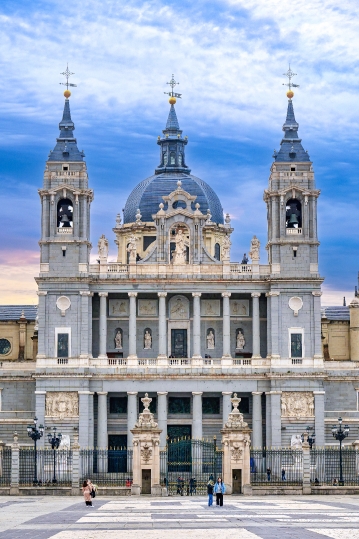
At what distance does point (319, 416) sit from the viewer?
276ft

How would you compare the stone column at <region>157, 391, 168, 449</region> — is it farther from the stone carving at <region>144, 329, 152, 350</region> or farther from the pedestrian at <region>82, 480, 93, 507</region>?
the pedestrian at <region>82, 480, 93, 507</region>

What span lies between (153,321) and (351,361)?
48.6ft

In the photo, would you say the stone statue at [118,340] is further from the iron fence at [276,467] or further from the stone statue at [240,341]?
the iron fence at [276,467]

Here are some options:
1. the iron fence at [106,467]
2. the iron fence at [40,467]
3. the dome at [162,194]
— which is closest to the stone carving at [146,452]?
the iron fence at [106,467]

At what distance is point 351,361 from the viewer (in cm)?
8775

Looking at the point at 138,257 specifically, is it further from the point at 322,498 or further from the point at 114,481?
the point at 322,498

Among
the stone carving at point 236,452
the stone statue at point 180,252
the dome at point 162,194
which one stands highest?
the dome at point 162,194

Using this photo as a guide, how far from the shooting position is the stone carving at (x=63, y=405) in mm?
83688

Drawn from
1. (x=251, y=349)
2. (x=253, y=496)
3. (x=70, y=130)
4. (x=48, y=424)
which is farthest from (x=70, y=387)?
(x=253, y=496)

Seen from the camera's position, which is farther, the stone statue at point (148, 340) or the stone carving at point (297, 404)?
the stone statue at point (148, 340)

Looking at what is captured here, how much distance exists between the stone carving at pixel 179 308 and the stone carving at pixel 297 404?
967 cm

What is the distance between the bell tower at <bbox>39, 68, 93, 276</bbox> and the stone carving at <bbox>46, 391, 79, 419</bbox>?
28.7 feet

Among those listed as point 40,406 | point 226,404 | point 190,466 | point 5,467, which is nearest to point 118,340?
point 40,406

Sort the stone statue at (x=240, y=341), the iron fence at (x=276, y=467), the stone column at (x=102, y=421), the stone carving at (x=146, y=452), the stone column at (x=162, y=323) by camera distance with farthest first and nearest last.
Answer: the stone statue at (x=240, y=341) < the stone column at (x=162, y=323) < the stone column at (x=102, y=421) < the iron fence at (x=276, y=467) < the stone carving at (x=146, y=452)
